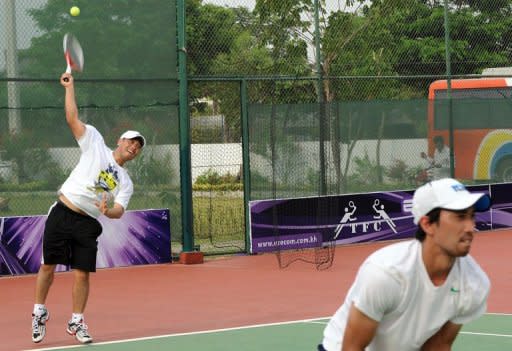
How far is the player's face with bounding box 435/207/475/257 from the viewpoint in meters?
3.92

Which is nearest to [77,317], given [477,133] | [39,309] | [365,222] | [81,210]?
[39,309]

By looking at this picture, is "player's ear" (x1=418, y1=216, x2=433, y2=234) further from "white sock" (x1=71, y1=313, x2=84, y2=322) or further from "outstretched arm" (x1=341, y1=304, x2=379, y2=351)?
"white sock" (x1=71, y1=313, x2=84, y2=322)

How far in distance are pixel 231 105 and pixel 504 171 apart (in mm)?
5156

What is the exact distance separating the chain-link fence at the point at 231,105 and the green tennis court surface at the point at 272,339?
5067 millimetres

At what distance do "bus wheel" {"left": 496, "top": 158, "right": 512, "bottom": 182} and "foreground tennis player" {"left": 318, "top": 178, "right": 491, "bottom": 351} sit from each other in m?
15.3

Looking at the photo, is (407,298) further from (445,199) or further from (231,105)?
(231,105)

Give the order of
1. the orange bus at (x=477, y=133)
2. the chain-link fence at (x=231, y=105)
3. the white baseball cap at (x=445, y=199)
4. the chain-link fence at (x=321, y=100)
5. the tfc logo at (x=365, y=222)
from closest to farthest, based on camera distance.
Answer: the white baseball cap at (x=445, y=199)
the chain-link fence at (x=231, y=105)
the chain-link fence at (x=321, y=100)
the tfc logo at (x=365, y=222)
the orange bus at (x=477, y=133)

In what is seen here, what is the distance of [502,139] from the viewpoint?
19203 mm

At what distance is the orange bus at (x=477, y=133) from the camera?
18172 millimetres

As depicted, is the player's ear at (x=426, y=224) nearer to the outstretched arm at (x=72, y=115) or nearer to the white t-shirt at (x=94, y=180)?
the white t-shirt at (x=94, y=180)

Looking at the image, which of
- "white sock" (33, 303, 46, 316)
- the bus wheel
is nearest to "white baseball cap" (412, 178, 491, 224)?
"white sock" (33, 303, 46, 316)

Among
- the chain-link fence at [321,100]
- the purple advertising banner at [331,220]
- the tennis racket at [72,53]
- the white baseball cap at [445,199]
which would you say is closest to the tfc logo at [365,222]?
the purple advertising banner at [331,220]

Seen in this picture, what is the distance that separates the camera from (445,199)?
3.94m

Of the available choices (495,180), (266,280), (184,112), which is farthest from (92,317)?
(495,180)
